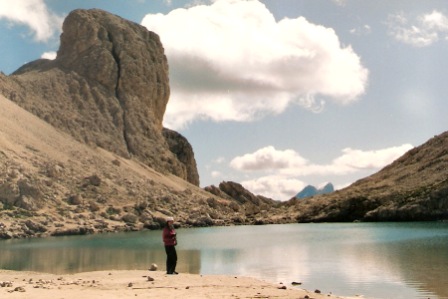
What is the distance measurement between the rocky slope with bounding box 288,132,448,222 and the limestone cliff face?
58883 mm

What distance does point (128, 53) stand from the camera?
603 ft

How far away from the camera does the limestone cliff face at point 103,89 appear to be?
152250 millimetres

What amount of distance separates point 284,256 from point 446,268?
43.4 feet

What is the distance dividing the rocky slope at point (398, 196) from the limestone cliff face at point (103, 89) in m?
58.9

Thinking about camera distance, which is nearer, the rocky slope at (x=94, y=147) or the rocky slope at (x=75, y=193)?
the rocky slope at (x=75, y=193)

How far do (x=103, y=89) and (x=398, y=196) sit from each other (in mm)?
102910

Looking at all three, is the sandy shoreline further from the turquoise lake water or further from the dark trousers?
the turquoise lake water

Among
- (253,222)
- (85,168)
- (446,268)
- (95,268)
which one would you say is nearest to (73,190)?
(85,168)

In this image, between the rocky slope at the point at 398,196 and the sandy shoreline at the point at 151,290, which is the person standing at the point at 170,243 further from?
the rocky slope at the point at 398,196

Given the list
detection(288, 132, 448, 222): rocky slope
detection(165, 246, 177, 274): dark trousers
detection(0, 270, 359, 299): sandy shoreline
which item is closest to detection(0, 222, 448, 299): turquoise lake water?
detection(0, 270, 359, 299): sandy shoreline

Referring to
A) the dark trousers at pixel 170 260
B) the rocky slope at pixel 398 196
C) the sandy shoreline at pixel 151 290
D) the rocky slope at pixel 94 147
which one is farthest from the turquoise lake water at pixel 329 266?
the rocky slope at pixel 398 196

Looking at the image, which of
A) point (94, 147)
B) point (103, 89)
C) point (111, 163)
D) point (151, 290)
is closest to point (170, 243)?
point (151, 290)

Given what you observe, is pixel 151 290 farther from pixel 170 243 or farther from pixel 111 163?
pixel 111 163

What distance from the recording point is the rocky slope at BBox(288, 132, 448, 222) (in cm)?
10475
